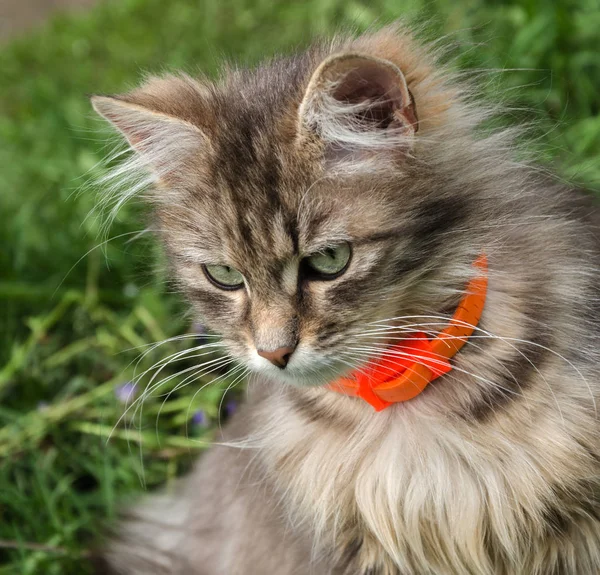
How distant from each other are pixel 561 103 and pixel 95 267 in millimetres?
2062

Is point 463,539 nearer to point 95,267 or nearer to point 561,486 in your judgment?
point 561,486

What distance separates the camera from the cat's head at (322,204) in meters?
1.49

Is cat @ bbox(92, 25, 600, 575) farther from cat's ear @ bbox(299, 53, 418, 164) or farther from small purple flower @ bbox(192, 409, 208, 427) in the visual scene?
small purple flower @ bbox(192, 409, 208, 427)

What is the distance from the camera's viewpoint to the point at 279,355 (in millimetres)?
1550

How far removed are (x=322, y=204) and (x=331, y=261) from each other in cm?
12

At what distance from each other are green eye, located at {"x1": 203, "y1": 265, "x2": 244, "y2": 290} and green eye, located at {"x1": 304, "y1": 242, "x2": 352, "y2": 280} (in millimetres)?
189

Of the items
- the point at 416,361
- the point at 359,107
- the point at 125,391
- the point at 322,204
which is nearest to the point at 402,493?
the point at 416,361

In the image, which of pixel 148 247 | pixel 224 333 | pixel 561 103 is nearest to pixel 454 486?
pixel 224 333

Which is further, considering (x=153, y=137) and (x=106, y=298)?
(x=106, y=298)

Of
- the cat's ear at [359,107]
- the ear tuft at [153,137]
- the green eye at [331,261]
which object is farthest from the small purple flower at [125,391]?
the cat's ear at [359,107]

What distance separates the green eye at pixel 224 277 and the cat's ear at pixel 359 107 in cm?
34

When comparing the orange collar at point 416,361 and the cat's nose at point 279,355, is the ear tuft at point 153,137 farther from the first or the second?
the orange collar at point 416,361

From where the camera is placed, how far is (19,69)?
607 cm

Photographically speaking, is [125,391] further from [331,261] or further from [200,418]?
[331,261]
